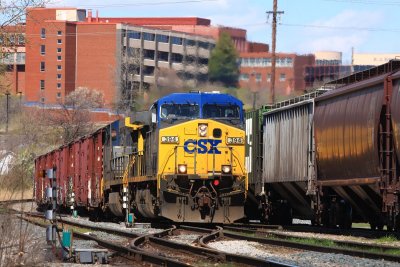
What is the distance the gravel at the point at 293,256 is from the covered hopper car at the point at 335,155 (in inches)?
124

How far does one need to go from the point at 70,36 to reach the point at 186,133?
8836 centimetres

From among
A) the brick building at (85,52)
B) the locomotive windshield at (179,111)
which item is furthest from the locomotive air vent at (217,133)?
the brick building at (85,52)

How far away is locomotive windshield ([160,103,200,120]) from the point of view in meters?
26.1

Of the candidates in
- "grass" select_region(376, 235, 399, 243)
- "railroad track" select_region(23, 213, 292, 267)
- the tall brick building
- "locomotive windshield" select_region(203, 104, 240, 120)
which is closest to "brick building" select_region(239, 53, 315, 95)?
the tall brick building

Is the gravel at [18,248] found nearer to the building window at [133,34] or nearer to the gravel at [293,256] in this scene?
the gravel at [293,256]

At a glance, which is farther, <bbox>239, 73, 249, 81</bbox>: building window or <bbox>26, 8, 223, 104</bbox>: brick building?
<bbox>26, 8, 223, 104</bbox>: brick building

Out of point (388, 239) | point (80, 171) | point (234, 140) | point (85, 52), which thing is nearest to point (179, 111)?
point (234, 140)

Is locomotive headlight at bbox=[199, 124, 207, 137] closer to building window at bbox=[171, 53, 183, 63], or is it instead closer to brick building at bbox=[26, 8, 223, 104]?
building window at bbox=[171, 53, 183, 63]

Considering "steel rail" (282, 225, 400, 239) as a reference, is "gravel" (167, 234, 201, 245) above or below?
below

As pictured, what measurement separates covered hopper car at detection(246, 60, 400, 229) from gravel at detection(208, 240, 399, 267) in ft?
10.3

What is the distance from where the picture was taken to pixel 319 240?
20000 millimetres

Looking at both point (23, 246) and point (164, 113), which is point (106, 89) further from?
point (23, 246)

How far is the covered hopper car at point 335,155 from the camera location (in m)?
20.1

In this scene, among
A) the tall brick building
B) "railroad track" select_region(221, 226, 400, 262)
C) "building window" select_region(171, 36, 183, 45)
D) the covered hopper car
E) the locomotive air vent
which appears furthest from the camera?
the tall brick building
